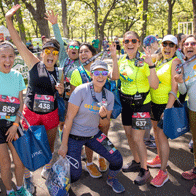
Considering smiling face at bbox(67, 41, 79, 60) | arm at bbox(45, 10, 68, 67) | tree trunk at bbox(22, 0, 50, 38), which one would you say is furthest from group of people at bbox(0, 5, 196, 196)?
tree trunk at bbox(22, 0, 50, 38)

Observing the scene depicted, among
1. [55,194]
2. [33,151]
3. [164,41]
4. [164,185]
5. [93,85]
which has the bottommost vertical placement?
[164,185]

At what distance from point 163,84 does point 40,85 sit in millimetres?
1859

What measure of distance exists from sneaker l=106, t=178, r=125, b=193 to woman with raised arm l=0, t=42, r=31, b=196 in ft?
4.15

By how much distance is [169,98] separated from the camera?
2.88 metres

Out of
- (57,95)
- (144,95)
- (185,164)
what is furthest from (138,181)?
(57,95)

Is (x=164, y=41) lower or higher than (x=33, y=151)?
higher

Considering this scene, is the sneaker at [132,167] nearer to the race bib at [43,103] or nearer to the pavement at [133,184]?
the pavement at [133,184]

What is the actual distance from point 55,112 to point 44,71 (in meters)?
0.65

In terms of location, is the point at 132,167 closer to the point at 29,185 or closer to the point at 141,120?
the point at 141,120

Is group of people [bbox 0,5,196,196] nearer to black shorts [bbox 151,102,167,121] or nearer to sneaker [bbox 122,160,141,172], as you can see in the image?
black shorts [bbox 151,102,167,121]

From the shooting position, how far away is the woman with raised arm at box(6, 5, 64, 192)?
2.77m

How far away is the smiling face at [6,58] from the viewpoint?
2461 millimetres

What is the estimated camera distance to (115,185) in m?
2.91

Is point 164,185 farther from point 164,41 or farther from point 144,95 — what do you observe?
point 164,41
